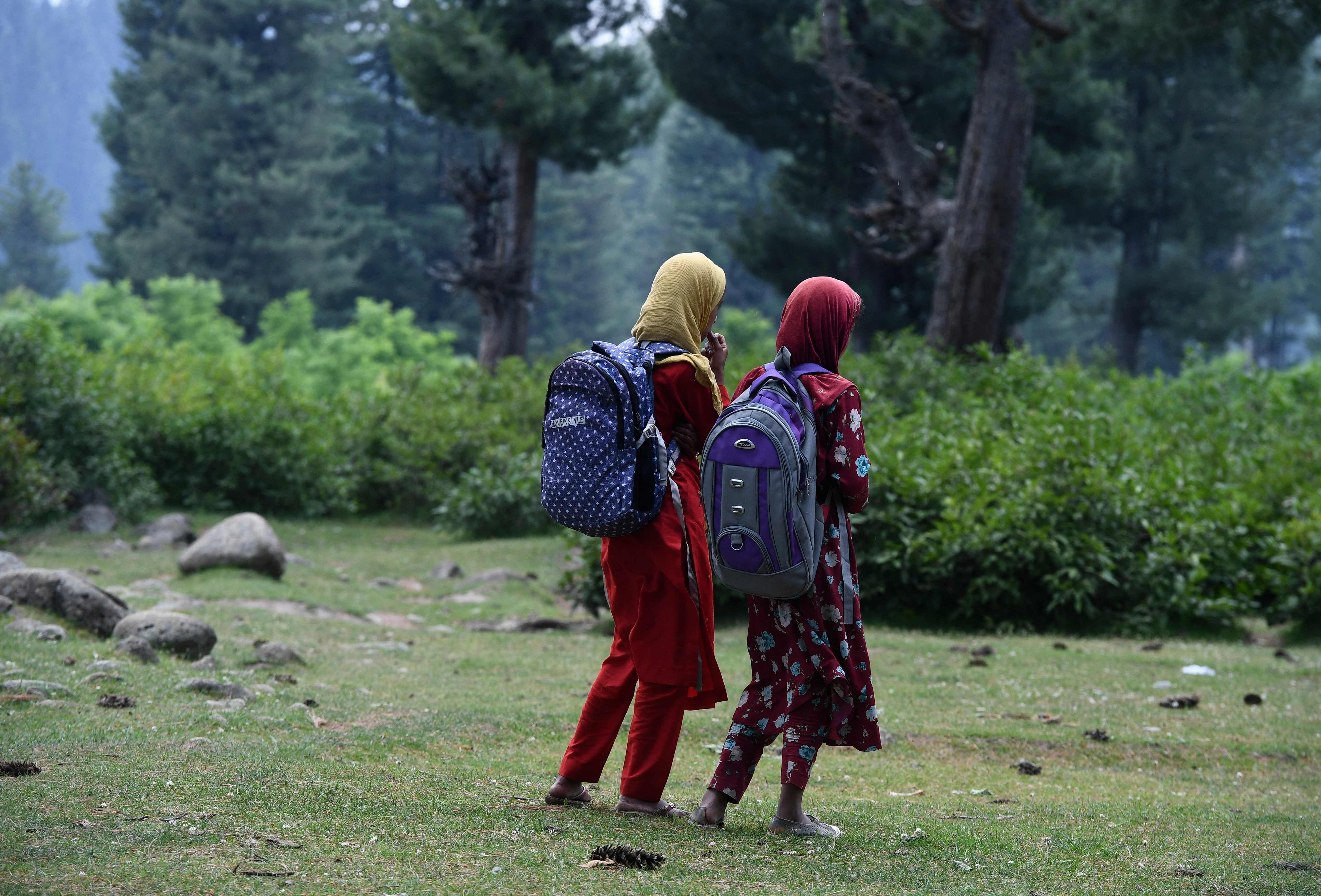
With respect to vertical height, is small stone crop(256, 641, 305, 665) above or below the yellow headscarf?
below

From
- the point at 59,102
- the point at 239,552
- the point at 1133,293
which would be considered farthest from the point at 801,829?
the point at 59,102

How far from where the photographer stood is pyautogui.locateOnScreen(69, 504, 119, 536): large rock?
1166cm

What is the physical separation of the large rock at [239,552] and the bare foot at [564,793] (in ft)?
20.1

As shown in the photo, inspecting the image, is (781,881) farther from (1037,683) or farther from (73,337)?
(73,337)

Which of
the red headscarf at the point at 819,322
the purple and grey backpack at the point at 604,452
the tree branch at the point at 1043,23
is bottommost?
the purple and grey backpack at the point at 604,452

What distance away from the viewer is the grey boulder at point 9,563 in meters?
6.89

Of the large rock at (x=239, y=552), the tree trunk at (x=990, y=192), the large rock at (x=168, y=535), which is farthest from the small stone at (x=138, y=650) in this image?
the tree trunk at (x=990, y=192)

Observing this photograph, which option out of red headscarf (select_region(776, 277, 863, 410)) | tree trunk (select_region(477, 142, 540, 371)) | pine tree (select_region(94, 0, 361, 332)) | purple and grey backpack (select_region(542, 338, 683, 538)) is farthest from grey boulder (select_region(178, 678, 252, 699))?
pine tree (select_region(94, 0, 361, 332))

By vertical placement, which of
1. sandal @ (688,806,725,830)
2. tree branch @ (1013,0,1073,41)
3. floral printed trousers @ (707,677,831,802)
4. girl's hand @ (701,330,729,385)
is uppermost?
tree branch @ (1013,0,1073,41)

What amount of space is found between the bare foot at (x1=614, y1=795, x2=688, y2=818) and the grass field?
96 mm

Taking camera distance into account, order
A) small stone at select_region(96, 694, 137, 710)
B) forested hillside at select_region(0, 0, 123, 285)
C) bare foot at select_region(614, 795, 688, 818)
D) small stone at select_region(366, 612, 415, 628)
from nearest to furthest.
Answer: bare foot at select_region(614, 795, 688, 818)
small stone at select_region(96, 694, 137, 710)
small stone at select_region(366, 612, 415, 628)
forested hillside at select_region(0, 0, 123, 285)

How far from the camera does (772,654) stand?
3.68 meters

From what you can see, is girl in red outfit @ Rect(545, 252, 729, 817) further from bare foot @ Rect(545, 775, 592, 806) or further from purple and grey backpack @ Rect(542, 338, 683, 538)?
purple and grey backpack @ Rect(542, 338, 683, 538)

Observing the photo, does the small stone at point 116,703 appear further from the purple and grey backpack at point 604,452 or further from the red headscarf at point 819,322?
the red headscarf at point 819,322
